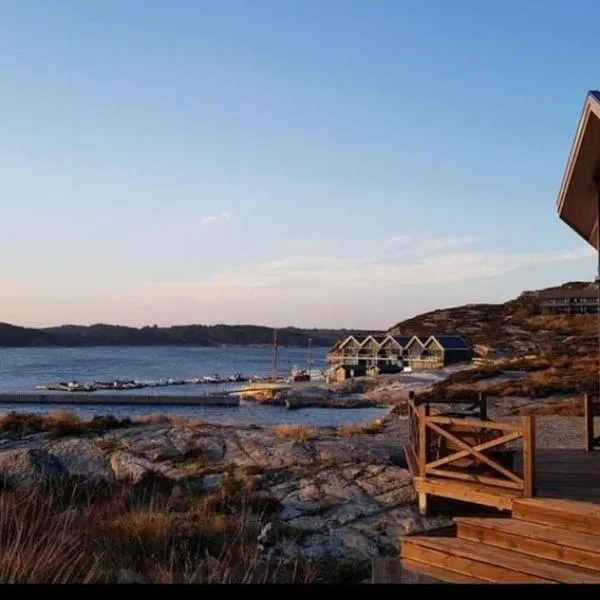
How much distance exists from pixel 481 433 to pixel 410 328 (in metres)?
90.0

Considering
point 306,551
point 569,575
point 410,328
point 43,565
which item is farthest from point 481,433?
point 410,328

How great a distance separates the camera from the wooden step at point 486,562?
5.88 m

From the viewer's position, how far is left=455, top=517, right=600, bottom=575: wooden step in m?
6.09

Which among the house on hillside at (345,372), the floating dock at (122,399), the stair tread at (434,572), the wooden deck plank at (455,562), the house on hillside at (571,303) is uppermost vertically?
the house on hillside at (571,303)

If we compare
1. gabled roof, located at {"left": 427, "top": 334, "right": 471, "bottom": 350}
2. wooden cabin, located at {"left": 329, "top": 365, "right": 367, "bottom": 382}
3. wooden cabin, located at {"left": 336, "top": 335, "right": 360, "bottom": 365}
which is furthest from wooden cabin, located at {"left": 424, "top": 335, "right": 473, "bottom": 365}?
wooden cabin, located at {"left": 336, "top": 335, "right": 360, "bottom": 365}

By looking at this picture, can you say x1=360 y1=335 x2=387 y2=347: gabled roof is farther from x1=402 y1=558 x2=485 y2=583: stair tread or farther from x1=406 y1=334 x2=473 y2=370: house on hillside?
x1=402 y1=558 x2=485 y2=583: stair tread

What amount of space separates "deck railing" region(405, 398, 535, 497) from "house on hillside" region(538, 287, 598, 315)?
251ft

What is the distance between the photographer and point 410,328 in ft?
322

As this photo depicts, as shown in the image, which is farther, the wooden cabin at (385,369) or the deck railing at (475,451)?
the wooden cabin at (385,369)

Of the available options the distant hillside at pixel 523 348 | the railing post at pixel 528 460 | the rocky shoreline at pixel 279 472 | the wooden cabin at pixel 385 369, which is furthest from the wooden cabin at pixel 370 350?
the railing post at pixel 528 460

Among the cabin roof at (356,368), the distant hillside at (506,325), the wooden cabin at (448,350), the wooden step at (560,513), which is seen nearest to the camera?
the wooden step at (560,513)

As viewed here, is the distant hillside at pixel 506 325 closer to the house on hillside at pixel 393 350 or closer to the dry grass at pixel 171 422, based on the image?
the house on hillside at pixel 393 350

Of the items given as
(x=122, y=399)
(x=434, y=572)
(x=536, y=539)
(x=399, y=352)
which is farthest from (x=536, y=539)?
(x=399, y=352)

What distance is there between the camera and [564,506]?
6824 millimetres
